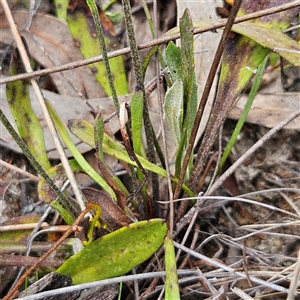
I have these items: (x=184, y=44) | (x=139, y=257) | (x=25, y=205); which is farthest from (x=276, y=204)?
(x=25, y=205)

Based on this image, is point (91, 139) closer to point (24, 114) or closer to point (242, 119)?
point (24, 114)

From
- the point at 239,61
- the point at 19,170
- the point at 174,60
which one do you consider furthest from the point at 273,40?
the point at 19,170

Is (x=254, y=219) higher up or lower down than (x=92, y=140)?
lower down

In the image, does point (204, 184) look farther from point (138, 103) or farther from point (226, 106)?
point (138, 103)

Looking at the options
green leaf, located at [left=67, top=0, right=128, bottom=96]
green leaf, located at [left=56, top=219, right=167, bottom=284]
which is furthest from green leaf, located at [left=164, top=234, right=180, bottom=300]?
green leaf, located at [left=67, top=0, right=128, bottom=96]

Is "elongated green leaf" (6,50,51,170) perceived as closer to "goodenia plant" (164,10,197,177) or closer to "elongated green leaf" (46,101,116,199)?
"elongated green leaf" (46,101,116,199)

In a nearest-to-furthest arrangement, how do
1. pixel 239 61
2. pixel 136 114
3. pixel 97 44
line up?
pixel 136 114 < pixel 239 61 < pixel 97 44
